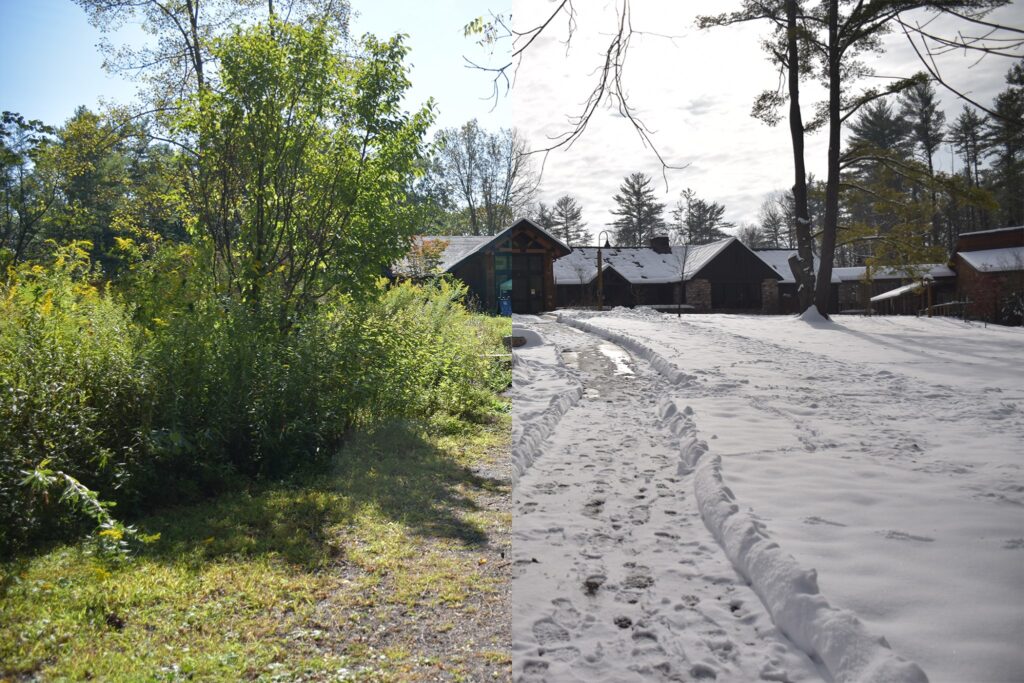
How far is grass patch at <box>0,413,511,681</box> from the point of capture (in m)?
1.75

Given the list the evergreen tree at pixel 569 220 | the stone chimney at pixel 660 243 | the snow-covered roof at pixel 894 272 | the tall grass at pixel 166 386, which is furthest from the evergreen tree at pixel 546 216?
the tall grass at pixel 166 386

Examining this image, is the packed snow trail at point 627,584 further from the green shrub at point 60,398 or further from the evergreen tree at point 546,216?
the green shrub at point 60,398

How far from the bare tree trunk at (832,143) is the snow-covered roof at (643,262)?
52 centimetres

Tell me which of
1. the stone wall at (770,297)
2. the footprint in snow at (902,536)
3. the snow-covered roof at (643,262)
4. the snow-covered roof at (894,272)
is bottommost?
the footprint in snow at (902,536)

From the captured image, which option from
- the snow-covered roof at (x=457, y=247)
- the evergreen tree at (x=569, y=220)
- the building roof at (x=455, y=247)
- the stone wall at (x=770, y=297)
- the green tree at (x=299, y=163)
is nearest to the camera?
the evergreen tree at (x=569, y=220)

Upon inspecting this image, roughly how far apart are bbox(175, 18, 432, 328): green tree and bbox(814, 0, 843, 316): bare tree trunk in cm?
345

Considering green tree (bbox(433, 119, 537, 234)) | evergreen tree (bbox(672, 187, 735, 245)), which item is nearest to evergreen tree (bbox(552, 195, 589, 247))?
green tree (bbox(433, 119, 537, 234))

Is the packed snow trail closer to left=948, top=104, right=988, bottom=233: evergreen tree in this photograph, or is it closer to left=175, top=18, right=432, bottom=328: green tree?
left=948, top=104, right=988, bottom=233: evergreen tree

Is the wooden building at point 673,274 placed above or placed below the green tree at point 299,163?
below

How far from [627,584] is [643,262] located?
1.71m

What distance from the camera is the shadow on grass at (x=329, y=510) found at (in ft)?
8.41

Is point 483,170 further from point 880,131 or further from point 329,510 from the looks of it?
point 880,131

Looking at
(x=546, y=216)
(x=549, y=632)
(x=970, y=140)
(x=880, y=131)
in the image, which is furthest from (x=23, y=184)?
(x=970, y=140)

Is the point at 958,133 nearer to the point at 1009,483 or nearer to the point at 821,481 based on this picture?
the point at 1009,483
